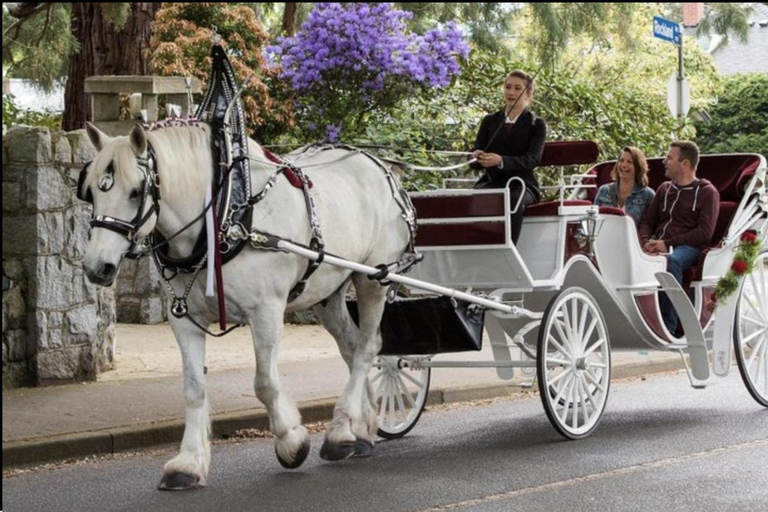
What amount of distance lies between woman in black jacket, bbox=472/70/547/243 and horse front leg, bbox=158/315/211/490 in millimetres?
2501

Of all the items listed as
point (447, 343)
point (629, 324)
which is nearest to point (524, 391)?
point (629, 324)

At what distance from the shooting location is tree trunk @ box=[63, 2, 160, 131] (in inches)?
669

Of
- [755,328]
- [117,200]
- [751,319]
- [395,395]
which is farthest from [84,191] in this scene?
[755,328]

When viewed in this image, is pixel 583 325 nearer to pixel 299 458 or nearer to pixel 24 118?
pixel 299 458

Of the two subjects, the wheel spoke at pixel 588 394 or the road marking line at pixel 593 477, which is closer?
the road marking line at pixel 593 477

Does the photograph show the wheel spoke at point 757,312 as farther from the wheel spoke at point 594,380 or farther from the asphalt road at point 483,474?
the wheel spoke at point 594,380

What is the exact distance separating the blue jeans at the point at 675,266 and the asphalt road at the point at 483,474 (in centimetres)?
68

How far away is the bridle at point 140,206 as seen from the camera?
6922mm

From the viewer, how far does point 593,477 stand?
755 centimetres

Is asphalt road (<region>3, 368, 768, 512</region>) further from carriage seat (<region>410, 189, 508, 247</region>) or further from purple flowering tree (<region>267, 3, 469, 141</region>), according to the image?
purple flowering tree (<region>267, 3, 469, 141</region>)

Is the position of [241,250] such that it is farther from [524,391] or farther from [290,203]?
[524,391]

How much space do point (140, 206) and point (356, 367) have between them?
204 centimetres

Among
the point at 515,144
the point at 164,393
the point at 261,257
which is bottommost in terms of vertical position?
the point at 164,393

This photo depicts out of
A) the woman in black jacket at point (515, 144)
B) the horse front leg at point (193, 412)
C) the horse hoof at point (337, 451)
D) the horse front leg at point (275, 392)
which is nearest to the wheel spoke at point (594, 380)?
the woman in black jacket at point (515, 144)
